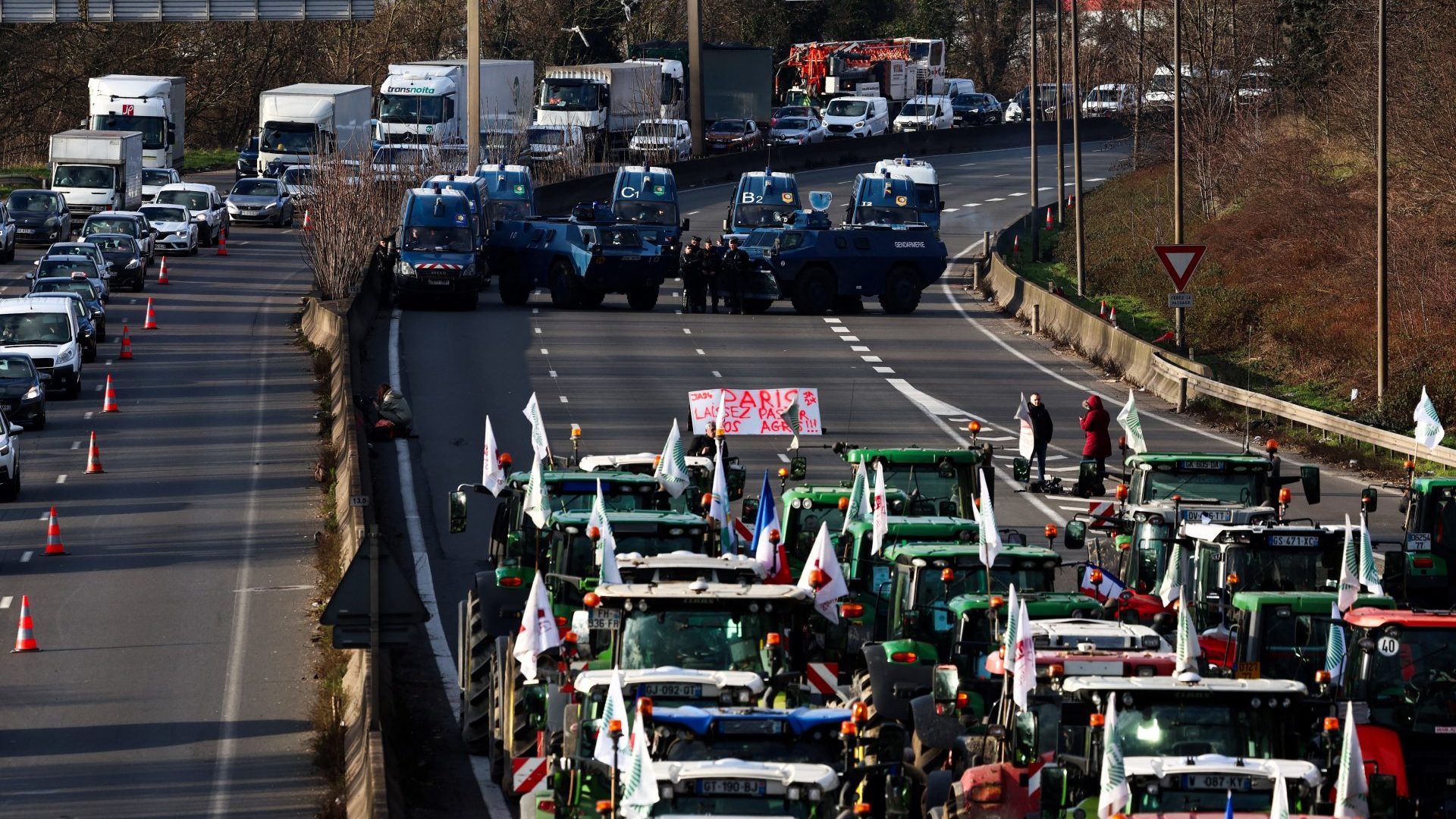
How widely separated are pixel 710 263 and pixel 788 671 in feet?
112

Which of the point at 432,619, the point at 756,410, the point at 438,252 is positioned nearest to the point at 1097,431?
the point at 756,410

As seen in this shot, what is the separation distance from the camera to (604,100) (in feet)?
269

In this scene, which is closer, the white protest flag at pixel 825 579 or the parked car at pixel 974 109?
the white protest flag at pixel 825 579

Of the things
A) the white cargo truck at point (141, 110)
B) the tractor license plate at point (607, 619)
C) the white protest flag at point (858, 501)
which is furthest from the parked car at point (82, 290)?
the tractor license plate at point (607, 619)

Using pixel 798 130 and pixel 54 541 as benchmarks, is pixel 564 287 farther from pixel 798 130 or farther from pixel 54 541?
pixel 798 130

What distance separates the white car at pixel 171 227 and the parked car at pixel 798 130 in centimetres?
2922

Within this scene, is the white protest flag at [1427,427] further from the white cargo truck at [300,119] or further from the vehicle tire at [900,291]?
the white cargo truck at [300,119]

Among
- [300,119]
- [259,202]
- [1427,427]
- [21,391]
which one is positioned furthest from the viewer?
[300,119]

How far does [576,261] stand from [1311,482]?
26.1 metres

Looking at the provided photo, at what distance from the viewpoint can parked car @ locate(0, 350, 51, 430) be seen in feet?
122

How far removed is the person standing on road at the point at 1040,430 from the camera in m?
31.6

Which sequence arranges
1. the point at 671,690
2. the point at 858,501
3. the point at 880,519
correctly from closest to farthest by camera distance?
the point at 671,690 → the point at 880,519 → the point at 858,501

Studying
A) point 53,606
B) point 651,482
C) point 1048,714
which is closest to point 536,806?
point 1048,714

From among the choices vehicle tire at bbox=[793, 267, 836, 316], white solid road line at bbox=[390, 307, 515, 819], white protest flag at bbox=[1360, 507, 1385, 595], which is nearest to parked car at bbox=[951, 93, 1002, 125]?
vehicle tire at bbox=[793, 267, 836, 316]
